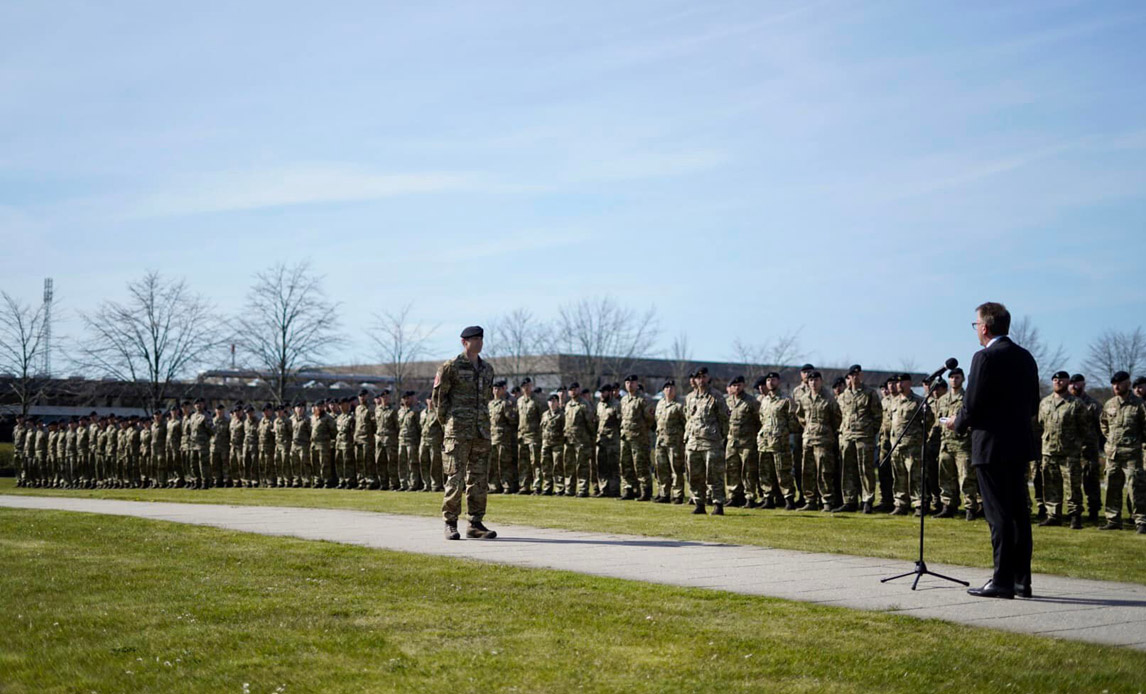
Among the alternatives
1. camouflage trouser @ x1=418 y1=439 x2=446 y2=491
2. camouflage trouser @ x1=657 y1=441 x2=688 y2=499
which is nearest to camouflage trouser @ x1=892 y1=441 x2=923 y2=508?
camouflage trouser @ x1=657 y1=441 x2=688 y2=499

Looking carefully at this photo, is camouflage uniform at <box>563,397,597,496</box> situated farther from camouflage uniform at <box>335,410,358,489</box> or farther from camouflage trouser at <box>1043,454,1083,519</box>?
camouflage trouser at <box>1043,454,1083,519</box>

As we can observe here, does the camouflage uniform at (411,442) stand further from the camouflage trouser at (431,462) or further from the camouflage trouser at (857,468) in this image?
the camouflage trouser at (857,468)

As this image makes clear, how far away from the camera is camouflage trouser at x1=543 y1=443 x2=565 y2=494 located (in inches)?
965

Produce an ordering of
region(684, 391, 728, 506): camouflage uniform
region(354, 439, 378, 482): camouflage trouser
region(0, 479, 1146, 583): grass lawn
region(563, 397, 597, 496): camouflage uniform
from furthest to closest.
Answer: region(354, 439, 378, 482): camouflage trouser → region(563, 397, 597, 496): camouflage uniform → region(684, 391, 728, 506): camouflage uniform → region(0, 479, 1146, 583): grass lawn

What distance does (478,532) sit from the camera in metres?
12.6

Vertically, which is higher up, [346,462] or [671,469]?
[671,469]

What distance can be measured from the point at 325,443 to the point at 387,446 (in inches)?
124

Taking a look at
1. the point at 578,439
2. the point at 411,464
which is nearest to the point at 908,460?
the point at 578,439

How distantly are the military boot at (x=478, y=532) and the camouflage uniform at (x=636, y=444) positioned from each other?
9693 millimetres

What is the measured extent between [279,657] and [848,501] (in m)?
13.6

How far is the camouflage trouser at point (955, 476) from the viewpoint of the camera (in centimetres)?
1603

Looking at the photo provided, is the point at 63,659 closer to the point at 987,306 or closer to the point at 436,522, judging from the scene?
the point at 987,306

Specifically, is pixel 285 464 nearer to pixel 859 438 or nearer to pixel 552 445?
pixel 552 445

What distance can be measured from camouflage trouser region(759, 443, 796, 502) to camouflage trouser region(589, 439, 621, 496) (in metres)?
4.50
